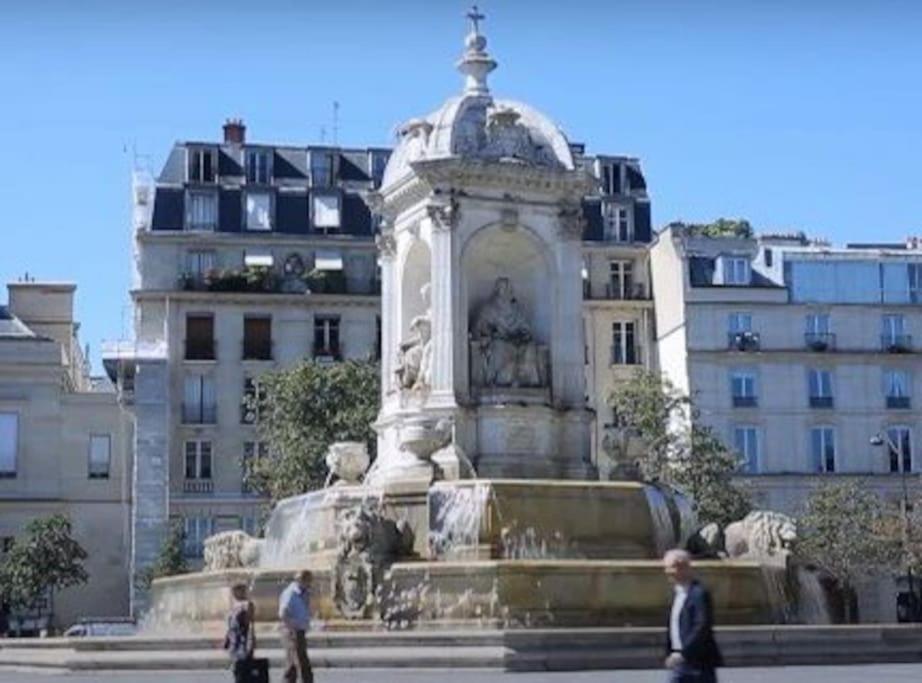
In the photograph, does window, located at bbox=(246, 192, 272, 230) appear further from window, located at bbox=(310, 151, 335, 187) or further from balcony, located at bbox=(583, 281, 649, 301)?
balcony, located at bbox=(583, 281, 649, 301)

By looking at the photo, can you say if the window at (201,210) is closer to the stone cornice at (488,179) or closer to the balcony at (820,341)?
the balcony at (820,341)

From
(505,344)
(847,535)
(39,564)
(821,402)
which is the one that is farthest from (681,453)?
(505,344)

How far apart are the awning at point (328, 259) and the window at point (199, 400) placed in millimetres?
6969

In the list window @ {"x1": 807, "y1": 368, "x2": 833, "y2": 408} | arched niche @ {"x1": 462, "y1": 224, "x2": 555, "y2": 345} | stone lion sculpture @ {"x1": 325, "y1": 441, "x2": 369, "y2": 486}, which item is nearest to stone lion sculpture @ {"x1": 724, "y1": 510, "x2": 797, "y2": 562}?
arched niche @ {"x1": 462, "y1": 224, "x2": 555, "y2": 345}

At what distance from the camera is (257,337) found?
7494cm

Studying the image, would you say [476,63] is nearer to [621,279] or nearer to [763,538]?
[763,538]

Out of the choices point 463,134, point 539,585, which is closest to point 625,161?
point 463,134

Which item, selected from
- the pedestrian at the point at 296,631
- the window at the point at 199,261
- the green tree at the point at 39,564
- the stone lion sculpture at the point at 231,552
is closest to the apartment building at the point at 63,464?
the green tree at the point at 39,564

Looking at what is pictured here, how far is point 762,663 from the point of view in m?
21.7

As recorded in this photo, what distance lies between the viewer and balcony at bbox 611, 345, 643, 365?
253 feet

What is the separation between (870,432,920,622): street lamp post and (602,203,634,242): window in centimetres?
1421

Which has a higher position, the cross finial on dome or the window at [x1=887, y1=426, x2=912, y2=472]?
the cross finial on dome

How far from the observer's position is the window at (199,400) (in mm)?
73188

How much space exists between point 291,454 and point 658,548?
1263 inches
